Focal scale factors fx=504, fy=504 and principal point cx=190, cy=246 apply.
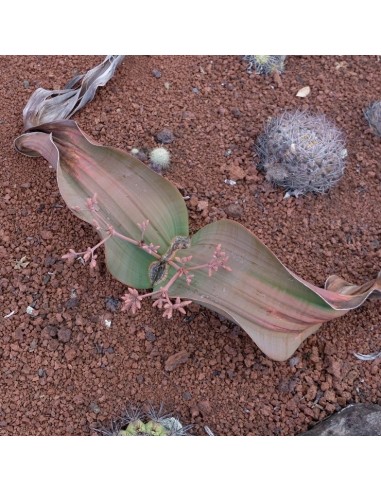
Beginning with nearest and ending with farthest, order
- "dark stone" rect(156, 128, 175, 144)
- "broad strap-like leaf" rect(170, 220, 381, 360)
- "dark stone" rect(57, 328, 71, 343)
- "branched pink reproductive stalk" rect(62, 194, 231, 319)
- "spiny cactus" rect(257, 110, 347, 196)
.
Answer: "branched pink reproductive stalk" rect(62, 194, 231, 319) → "broad strap-like leaf" rect(170, 220, 381, 360) → "dark stone" rect(57, 328, 71, 343) → "spiny cactus" rect(257, 110, 347, 196) → "dark stone" rect(156, 128, 175, 144)

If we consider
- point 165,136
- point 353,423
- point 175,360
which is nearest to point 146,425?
point 175,360

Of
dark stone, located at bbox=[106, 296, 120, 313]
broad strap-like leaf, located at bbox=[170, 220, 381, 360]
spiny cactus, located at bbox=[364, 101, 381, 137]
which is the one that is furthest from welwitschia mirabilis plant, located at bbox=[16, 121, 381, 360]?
spiny cactus, located at bbox=[364, 101, 381, 137]

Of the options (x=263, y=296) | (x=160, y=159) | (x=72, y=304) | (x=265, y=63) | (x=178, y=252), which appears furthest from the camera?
(x=265, y=63)

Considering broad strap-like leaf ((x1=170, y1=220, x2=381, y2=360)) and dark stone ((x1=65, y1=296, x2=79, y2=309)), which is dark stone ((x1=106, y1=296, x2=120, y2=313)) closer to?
dark stone ((x1=65, y1=296, x2=79, y2=309))

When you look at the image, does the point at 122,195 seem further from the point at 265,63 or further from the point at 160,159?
the point at 265,63

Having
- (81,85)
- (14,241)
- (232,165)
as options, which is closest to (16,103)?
(81,85)

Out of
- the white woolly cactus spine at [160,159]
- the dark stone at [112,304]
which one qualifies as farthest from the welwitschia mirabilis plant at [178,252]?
the white woolly cactus spine at [160,159]
